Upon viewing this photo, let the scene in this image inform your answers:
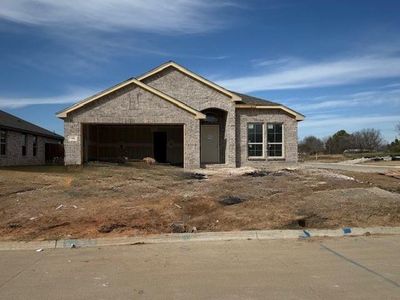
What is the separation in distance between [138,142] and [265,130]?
25.9 ft

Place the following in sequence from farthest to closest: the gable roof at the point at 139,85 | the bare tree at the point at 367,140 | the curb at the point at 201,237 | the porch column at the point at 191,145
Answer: the bare tree at the point at 367,140, the porch column at the point at 191,145, the gable roof at the point at 139,85, the curb at the point at 201,237

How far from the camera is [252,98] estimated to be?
31719 mm

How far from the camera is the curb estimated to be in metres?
9.91

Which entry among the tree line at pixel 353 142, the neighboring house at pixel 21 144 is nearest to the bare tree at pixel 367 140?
the tree line at pixel 353 142

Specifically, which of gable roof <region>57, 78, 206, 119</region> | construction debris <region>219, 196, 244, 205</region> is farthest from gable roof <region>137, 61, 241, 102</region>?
construction debris <region>219, 196, 244, 205</region>

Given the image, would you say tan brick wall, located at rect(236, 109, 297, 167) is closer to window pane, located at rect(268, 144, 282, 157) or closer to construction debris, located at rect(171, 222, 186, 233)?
window pane, located at rect(268, 144, 282, 157)

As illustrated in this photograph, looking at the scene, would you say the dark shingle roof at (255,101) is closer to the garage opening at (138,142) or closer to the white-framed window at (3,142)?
the garage opening at (138,142)

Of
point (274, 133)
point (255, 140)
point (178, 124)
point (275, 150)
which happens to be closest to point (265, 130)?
point (274, 133)

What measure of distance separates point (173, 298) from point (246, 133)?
75.8 feet

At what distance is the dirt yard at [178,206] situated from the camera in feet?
36.8

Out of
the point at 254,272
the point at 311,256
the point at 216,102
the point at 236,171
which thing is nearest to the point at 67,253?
the point at 254,272

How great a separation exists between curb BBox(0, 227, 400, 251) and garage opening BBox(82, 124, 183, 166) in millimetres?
19645

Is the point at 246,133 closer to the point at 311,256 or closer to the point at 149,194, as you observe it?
the point at 149,194

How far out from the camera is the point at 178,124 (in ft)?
87.8
